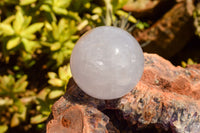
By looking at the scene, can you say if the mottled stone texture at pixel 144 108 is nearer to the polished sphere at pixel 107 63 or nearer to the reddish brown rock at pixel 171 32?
the polished sphere at pixel 107 63

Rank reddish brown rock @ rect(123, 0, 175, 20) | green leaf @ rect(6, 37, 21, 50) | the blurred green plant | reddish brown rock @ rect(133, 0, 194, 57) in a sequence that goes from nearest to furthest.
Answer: green leaf @ rect(6, 37, 21, 50) → the blurred green plant → reddish brown rock @ rect(133, 0, 194, 57) → reddish brown rock @ rect(123, 0, 175, 20)

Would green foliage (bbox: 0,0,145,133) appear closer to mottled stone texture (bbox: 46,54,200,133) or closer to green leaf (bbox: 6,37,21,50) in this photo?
green leaf (bbox: 6,37,21,50)

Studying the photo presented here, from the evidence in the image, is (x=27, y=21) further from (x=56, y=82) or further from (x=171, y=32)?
(x=171, y=32)

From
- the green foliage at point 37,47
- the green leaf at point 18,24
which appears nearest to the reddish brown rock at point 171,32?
the green foliage at point 37,47

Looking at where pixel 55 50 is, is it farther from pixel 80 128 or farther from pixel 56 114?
pixel 80 128

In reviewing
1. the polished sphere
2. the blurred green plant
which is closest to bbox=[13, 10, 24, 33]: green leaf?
the blurred green plant

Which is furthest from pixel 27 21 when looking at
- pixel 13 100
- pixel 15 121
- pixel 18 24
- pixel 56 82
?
pixel 15 121
